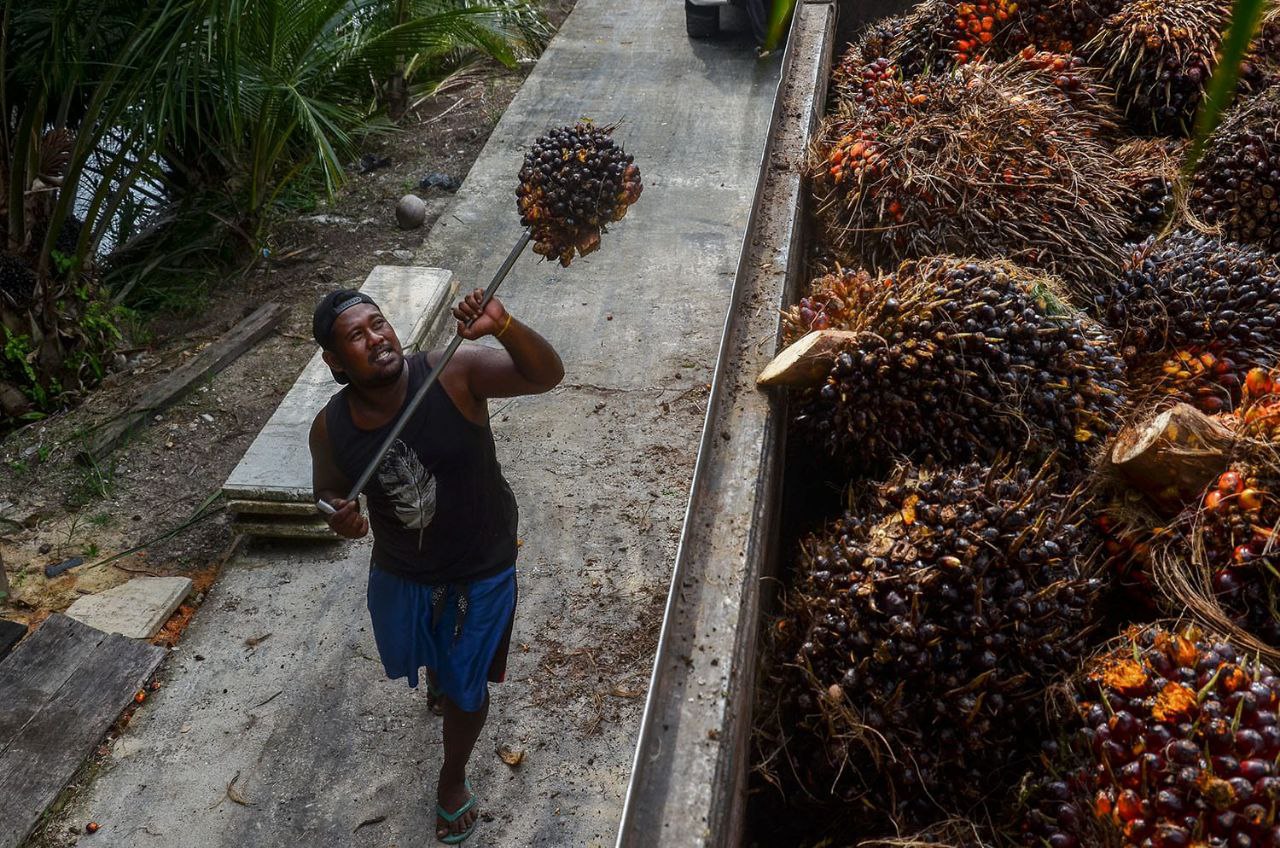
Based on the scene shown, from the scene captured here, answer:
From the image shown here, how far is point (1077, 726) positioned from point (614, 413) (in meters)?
3.44

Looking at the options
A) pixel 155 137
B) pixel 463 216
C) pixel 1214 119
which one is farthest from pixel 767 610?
pixel 463 216

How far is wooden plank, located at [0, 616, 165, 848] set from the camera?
3.26m

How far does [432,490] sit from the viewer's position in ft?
8.46

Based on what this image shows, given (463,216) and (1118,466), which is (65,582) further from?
(1118,466)

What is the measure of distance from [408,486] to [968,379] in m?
1.27

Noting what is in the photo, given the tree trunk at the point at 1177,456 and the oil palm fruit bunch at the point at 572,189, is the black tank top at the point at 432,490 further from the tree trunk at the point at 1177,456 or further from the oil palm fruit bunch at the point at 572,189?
the tree trunk at the point at 1177,456

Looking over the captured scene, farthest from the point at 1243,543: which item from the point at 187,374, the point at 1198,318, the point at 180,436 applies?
the point at 187,374

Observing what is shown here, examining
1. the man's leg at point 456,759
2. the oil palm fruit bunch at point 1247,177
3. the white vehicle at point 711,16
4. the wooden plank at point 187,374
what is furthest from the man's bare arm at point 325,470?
the white vehicle at point 711,16

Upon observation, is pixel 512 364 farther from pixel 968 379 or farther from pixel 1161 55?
pixel 1161 55

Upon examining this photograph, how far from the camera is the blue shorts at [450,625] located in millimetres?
2740

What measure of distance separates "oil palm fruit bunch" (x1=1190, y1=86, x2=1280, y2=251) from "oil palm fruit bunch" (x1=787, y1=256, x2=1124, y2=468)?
750 mm

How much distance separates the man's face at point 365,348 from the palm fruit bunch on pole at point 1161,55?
2.07 meters

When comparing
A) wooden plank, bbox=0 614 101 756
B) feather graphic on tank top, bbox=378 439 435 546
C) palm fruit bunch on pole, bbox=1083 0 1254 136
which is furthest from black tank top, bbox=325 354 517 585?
palm fruit bunch on pole, bbox=1083 0 1254 136

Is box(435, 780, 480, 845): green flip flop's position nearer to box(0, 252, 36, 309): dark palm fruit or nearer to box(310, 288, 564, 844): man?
box(310, 288, 564, 844): man
